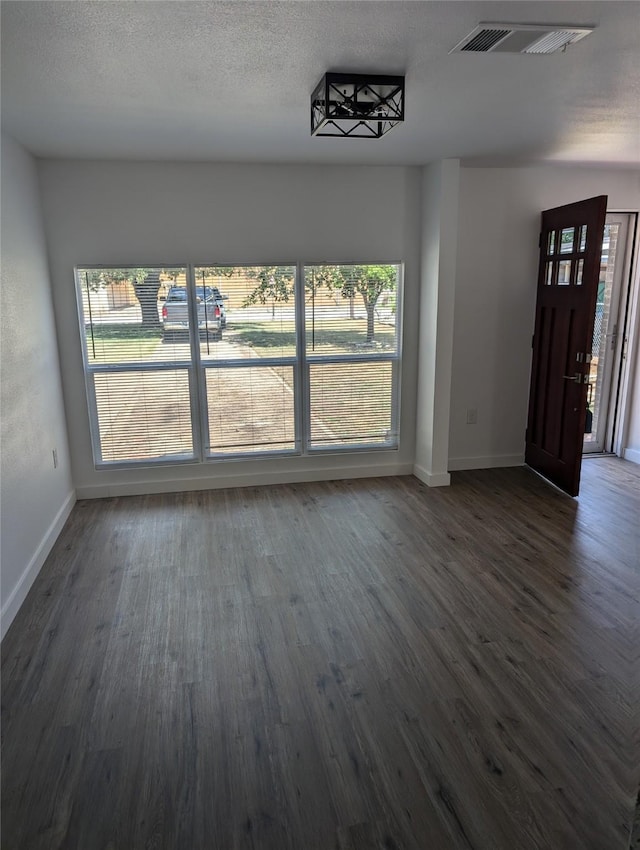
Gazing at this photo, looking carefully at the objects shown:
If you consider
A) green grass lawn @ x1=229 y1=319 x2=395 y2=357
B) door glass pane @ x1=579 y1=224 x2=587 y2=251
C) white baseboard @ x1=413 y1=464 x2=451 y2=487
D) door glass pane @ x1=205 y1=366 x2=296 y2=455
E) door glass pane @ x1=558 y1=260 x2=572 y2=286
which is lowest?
white baseboard @ x1=413 y1=464 x2=451 y2=487

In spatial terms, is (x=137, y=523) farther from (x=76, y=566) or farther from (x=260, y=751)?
(x=260, y=751)

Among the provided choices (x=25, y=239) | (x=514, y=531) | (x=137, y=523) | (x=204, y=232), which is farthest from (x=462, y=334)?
(x=25, y=239)

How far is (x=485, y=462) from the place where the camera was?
5.27 m

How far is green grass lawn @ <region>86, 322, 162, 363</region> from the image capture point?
14.5 feet

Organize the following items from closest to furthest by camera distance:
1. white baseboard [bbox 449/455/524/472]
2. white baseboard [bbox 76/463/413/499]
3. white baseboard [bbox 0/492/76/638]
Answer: white baseboard [bbox 0/492/76/638], white baseboard [bbox 76/463/413/499], white baseboard [bbox 449/455/524/472]

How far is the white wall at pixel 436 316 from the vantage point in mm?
4402

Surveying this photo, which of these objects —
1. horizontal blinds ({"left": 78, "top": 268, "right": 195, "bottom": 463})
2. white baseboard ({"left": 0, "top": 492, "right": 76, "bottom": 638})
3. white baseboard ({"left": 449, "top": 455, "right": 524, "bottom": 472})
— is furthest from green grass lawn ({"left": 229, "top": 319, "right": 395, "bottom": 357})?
white baseboard ({"left": 0, "top": 492, "right": 76, "bottom": 638})

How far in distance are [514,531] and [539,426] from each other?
1357 mm

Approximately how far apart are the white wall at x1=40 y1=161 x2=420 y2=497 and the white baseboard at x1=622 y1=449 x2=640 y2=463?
7.66 ft

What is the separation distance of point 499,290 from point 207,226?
2.45 m

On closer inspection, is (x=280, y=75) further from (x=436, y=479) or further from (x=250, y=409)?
(x=436, y=479)

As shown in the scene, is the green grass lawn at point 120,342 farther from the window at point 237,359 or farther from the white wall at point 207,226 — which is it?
the white wall at point 207,226

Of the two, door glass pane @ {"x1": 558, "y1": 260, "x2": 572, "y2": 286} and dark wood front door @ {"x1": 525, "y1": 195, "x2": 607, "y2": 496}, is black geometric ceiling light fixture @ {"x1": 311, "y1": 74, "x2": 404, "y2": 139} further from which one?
door glass pane @ {"x1": 558, "y1": 260, "x2": 572, "y2": 286}

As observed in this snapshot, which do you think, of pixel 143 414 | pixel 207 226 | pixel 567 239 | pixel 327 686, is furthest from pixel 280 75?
pixel 567 239
